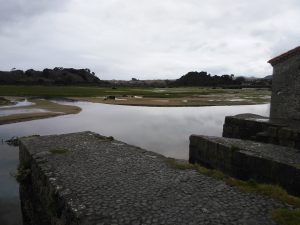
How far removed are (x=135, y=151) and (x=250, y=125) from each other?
7.57 m

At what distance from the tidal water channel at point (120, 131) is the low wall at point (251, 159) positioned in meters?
3.25

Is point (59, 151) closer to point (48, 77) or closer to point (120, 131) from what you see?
point (120, 131)

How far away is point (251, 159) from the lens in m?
11.7

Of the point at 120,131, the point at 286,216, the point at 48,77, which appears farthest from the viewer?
the point at 48,77

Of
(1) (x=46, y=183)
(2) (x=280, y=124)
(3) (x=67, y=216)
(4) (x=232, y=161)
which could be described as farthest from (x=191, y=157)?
(3) (x=67, y=216)

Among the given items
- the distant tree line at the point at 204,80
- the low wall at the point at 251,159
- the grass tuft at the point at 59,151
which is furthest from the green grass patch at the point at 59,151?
the distant tree line at the point at 204,80

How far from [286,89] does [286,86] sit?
16 cm

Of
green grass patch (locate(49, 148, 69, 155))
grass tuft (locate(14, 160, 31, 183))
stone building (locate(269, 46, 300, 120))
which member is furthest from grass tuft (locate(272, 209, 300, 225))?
stone building (locate(269, 46, 300, 120))

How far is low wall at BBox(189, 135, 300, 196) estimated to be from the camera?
10.4 meters

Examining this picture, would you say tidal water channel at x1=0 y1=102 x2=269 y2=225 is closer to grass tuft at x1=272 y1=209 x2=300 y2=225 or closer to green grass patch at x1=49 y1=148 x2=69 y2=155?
green grass patch at x1=49 y1=148 x2=69 y2=155

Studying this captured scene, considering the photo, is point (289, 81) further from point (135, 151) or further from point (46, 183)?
point (46, 183)

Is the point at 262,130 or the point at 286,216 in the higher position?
the point at 262,130

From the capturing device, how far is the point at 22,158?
1323 centimetres

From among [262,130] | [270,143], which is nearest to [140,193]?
[270,143]
